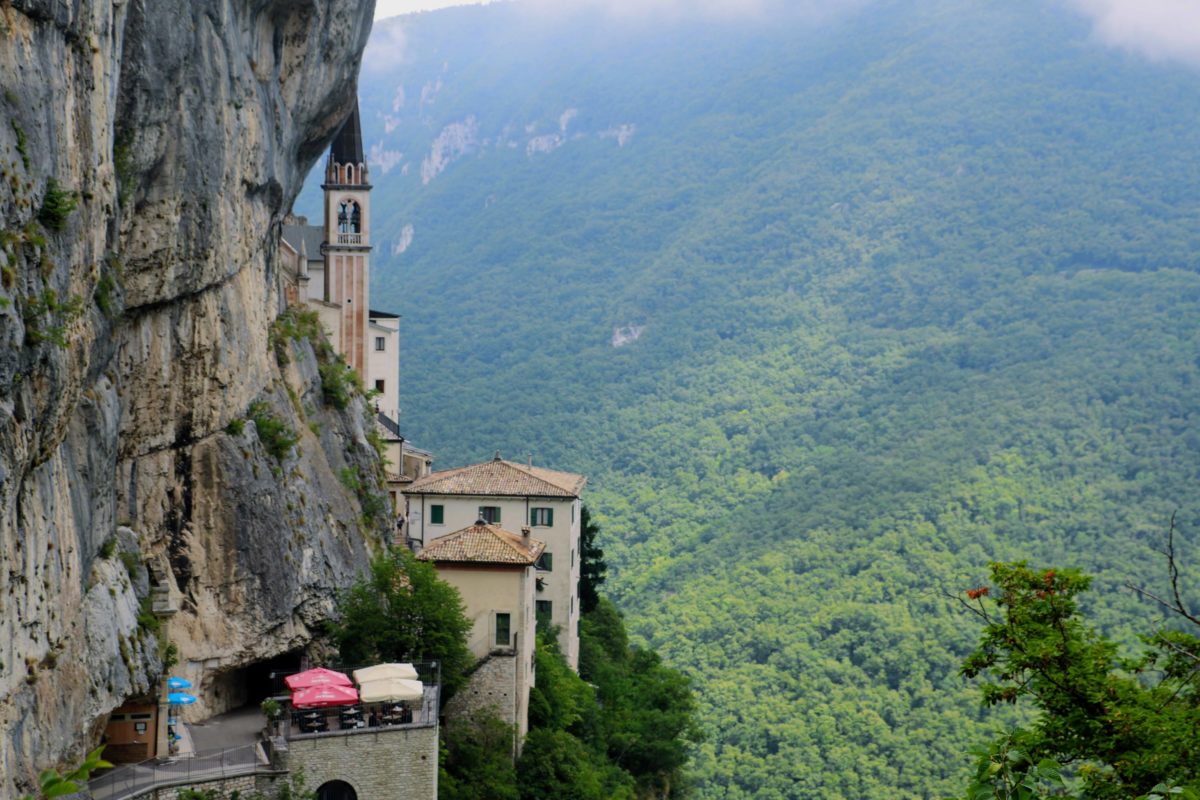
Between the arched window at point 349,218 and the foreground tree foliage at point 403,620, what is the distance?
27.0 meters

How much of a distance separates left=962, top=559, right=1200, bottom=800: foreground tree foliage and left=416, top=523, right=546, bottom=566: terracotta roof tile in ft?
77.5

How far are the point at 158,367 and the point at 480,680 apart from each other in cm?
1341

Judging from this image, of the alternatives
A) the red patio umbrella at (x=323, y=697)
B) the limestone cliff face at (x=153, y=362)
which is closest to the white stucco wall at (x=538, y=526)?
the limestone cliff face at (x=153, y=362)

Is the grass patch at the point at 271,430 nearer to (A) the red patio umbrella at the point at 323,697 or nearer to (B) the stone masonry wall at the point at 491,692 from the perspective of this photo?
(A) the red patio umbrella at the point at 323,697

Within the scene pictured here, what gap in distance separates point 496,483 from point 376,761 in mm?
21072

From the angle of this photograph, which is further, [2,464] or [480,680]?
[480,680]

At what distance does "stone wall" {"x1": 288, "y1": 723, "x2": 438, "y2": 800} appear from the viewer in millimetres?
33906

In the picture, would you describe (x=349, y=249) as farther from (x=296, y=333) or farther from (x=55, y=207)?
(x=55, y=207)

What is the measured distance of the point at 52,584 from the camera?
2608 cm

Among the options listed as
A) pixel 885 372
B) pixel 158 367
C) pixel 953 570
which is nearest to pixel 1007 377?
pixel 885 372

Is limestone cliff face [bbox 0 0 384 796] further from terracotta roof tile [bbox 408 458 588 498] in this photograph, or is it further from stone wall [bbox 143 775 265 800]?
terracotta roof tile [bbox 408 458 588 498]

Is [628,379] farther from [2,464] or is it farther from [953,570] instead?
[2,464]

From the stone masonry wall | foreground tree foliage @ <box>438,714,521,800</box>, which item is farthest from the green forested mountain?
foreground tree foliage @ <box>438,714,521,800</box>

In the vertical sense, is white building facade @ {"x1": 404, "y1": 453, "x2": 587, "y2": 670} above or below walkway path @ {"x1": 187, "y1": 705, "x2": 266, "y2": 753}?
above
